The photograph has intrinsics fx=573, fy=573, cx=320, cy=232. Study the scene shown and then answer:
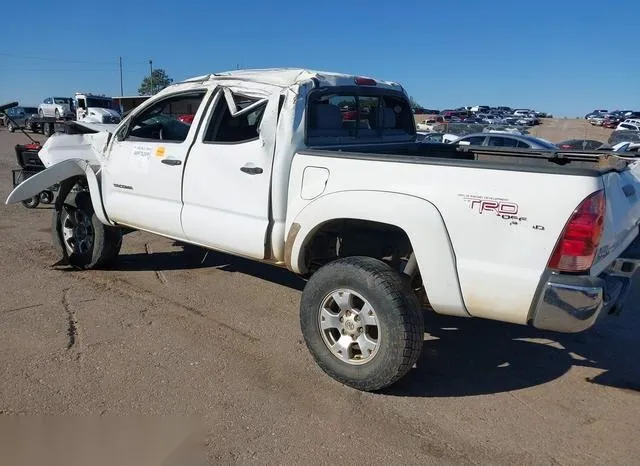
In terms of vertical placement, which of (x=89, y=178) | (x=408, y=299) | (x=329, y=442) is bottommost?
(x=329, y=442)

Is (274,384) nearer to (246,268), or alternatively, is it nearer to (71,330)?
(71,330)

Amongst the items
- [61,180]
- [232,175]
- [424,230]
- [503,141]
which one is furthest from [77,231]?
[503,141]

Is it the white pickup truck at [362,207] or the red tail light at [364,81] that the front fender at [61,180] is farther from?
the red tail light at [364,81]

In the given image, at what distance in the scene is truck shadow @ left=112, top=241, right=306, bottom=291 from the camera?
241 inches

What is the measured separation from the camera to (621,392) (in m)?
3.89

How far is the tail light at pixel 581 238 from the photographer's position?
9.75ft

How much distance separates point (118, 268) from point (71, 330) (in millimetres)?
1792

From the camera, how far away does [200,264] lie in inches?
257

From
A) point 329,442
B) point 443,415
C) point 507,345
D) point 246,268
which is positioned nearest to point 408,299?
point 443,415

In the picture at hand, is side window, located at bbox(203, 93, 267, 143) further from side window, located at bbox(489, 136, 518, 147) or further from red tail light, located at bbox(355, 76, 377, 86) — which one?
side window, located at bbox(489, 136, 518, 147)

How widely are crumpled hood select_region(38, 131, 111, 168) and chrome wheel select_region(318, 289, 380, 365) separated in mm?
3197

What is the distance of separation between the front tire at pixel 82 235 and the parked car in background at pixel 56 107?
3875 cm

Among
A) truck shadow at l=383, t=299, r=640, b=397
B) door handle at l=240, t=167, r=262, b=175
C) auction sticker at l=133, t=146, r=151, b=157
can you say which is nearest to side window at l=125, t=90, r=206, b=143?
auction sticker at l=133, t=146, r=151, b=157

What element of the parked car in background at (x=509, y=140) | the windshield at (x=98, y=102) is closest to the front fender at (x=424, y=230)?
the parked car in background at (x=509, y=140)
